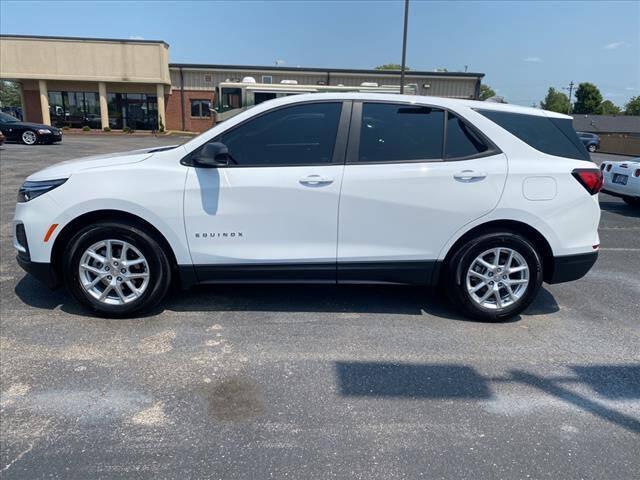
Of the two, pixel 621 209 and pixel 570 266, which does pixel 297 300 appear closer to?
pixel 570 266

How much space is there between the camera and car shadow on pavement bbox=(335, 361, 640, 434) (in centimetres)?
294

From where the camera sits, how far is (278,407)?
2.81 meters

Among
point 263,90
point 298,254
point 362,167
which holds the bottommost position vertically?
point 298,254

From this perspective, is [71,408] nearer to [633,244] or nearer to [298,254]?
[298,254]

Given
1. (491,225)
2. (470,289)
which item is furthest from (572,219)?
(470,289)

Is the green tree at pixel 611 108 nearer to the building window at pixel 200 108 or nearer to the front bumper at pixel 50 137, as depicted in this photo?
the building window at pixel 200 108

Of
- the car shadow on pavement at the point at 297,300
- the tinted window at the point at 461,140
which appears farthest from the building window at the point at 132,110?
the tinted window at the point at 461,140

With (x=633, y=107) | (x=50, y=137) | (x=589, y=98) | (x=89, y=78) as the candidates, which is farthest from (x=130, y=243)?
(x=633, y=107)

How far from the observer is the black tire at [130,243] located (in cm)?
378

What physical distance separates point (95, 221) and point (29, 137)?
69.2 ft

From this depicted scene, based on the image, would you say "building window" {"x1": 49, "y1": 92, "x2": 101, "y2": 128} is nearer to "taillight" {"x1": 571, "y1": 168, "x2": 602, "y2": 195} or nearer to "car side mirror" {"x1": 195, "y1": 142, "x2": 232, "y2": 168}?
"car side mirror" {"x1": 195, "y1": 142, "x2": 232, "y2": 168}

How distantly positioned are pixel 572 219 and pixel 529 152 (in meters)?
0.64

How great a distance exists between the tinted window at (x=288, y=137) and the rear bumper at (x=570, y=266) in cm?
208

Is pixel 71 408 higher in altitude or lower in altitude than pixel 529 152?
lower
